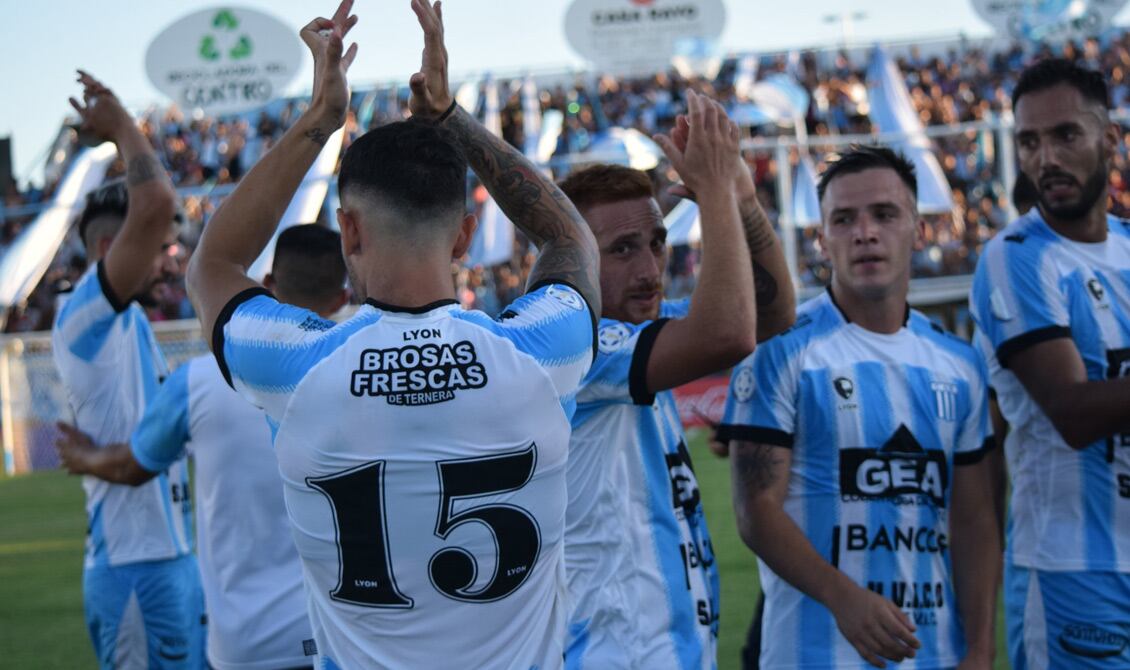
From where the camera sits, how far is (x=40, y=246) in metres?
18.1

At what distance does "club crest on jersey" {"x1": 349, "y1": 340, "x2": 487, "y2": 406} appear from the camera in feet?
7.92

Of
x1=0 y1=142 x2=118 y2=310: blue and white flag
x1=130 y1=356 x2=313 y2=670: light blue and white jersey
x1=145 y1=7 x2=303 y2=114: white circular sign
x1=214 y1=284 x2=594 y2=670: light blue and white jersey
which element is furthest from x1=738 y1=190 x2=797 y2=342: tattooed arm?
x1=0 y1=142 x2=118 y2=310: blue and white flag

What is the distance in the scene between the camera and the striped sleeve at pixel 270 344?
244 cm

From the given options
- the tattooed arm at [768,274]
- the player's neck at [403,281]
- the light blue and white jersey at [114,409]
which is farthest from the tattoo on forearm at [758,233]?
the light blue and white jersey at [114,409]

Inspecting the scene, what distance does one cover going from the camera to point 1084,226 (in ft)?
13.8

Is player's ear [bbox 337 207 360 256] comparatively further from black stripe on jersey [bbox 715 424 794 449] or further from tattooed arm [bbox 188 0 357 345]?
black stripe on jersey [bbox 715 424 794 449]

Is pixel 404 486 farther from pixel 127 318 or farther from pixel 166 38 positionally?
pixel 166 38

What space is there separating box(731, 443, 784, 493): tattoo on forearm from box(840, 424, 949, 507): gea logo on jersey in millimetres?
210

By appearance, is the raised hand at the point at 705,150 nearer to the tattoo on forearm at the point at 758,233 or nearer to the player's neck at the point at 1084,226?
the tattoo on forearm at the point at 758,233

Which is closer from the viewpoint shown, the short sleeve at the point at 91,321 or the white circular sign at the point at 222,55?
the short sleeve at the point at 91,321

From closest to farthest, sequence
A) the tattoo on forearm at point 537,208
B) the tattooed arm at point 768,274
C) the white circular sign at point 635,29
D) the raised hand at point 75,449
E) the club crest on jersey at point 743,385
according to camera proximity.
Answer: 1. the tattoo on forearm at point 537,208
2. the tattooed arm at point 768,274
3. the club crest on jersey at point 743,385
4. the raised hand at point 75,449
5. the white circular sign at point 635,29

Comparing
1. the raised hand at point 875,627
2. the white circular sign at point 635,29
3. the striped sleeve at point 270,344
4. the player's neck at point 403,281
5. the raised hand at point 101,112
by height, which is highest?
the white circular sign at point 635,29

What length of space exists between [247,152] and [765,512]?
27.9 m

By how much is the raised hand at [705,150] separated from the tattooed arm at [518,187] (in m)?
0.39
